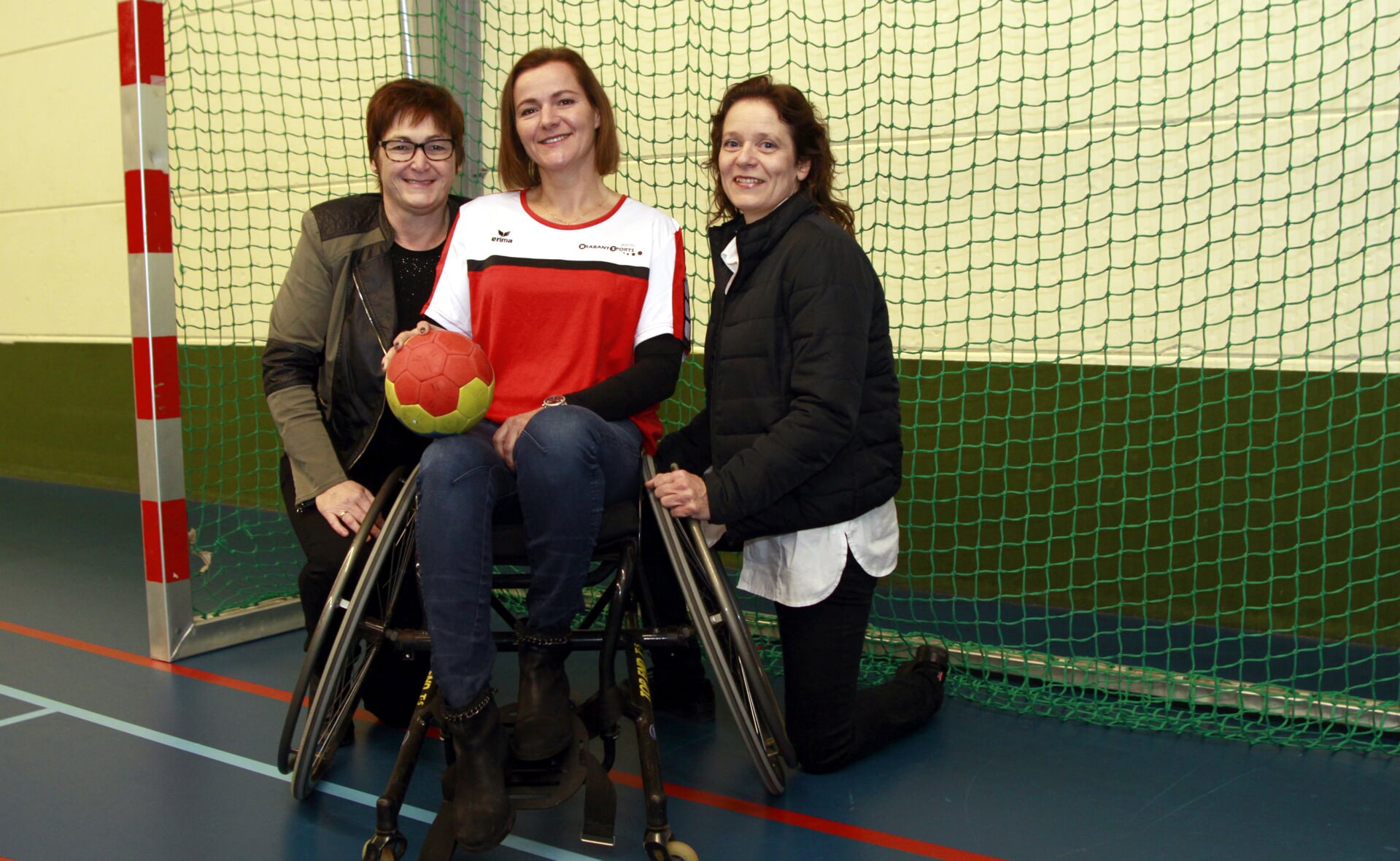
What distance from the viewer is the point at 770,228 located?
1.93 m

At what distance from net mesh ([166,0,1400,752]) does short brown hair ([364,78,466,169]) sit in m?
0.96

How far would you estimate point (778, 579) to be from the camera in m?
1.98

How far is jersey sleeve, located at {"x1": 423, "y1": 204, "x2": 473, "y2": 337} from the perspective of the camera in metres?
1.93

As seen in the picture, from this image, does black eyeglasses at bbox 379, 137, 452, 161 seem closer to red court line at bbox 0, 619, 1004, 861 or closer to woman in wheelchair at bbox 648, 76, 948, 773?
woman in wheelchair at bbox 648, 76, 948, 773

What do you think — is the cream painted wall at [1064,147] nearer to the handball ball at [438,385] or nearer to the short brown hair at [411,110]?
the short brown hair at [411,110]

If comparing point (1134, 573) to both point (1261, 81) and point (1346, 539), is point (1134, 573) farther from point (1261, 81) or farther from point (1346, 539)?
point (1261, 81)

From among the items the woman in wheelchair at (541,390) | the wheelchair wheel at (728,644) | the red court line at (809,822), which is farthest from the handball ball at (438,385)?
the red court line at (809,822)

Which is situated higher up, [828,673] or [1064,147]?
[1064,147]

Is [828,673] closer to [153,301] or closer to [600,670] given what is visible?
[600,670]

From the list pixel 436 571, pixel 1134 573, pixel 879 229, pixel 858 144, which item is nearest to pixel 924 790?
pixel 436 571

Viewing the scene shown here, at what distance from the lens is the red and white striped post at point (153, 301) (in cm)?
251

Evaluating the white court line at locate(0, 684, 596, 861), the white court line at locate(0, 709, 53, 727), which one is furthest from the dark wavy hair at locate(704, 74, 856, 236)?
the white court line at locate(0, 709, 53, 727)

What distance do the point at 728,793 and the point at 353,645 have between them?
730 mm

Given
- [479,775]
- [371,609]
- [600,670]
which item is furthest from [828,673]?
[371,609]
